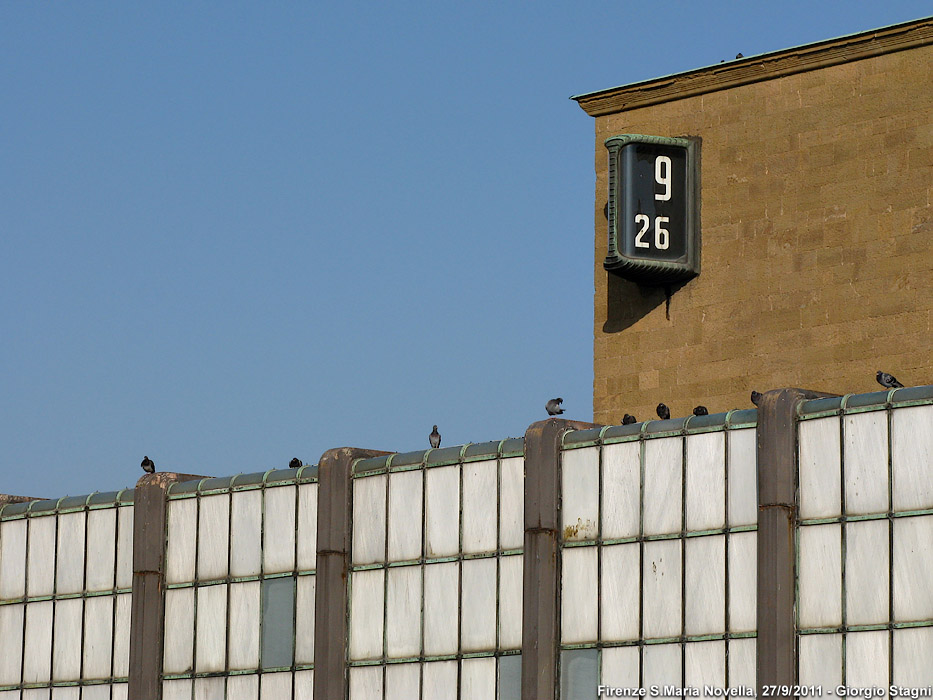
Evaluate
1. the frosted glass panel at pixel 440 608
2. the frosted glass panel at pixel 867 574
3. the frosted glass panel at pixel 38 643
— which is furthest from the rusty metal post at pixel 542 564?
the frosted glass panel at pixel 38 643

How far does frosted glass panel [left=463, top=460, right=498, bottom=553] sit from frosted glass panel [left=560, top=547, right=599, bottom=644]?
2.24m

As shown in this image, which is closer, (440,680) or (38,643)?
(440,680)

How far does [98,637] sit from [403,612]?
412 inches

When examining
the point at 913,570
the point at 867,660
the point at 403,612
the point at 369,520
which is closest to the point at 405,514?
the point at 369,520

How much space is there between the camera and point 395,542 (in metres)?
45.3

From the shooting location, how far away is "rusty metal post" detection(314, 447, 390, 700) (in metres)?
45.6

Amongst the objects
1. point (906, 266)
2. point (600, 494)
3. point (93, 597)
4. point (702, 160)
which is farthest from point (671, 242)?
point (93, 597)

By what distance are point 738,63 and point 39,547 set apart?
22.4 metres

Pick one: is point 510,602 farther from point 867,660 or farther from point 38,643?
point 38,643

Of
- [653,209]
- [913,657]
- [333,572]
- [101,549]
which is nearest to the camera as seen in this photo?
[913,657]

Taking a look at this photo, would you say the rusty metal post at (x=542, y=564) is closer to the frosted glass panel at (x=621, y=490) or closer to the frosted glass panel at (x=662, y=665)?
the frosted glass panel at (x=621, y=490)

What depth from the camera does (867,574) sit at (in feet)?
120

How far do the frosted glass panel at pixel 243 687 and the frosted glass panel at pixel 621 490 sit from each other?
10.8 meters

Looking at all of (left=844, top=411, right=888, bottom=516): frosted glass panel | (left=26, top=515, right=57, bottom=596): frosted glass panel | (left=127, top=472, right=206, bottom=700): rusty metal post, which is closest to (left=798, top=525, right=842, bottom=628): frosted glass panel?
(left=844, top=411, right=888, bottom=516): frosted glass panel
